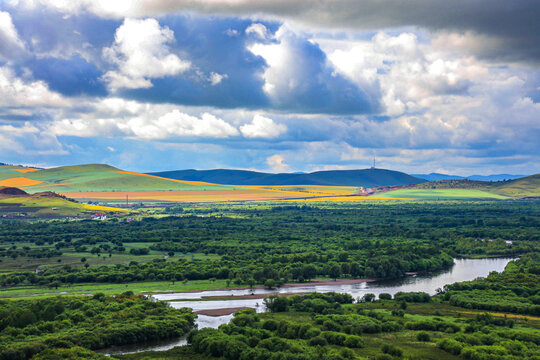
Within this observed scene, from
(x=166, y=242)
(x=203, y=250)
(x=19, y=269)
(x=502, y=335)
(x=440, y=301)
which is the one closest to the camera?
(x=502, y=335)

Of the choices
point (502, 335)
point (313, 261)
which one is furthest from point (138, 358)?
point (313, 261)

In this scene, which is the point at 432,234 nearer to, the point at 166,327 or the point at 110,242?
the point at 110,242

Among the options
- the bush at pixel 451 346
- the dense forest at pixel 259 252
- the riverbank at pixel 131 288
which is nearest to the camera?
the bush at pixel 451 346

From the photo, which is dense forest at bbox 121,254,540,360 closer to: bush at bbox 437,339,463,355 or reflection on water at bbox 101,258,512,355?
bush at bbox 437,339,463,355

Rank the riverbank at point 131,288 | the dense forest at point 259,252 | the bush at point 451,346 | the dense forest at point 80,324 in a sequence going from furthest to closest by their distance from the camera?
the dense forest at point 259,252
the riverbank at point 131,288
the dense forest at point 80,324
the bush at point 451,346

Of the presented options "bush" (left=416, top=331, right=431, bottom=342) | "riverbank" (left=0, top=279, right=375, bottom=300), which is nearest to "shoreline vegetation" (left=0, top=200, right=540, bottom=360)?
"riverbank" (left=0, top=279, right=375, bottom=300)

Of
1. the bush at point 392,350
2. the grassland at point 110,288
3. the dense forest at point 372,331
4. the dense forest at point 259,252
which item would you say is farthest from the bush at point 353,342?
the grassland at point 110,288

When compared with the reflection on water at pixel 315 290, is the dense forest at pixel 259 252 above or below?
above

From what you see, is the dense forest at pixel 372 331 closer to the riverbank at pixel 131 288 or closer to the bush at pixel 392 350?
the bush at pixel 392 350
